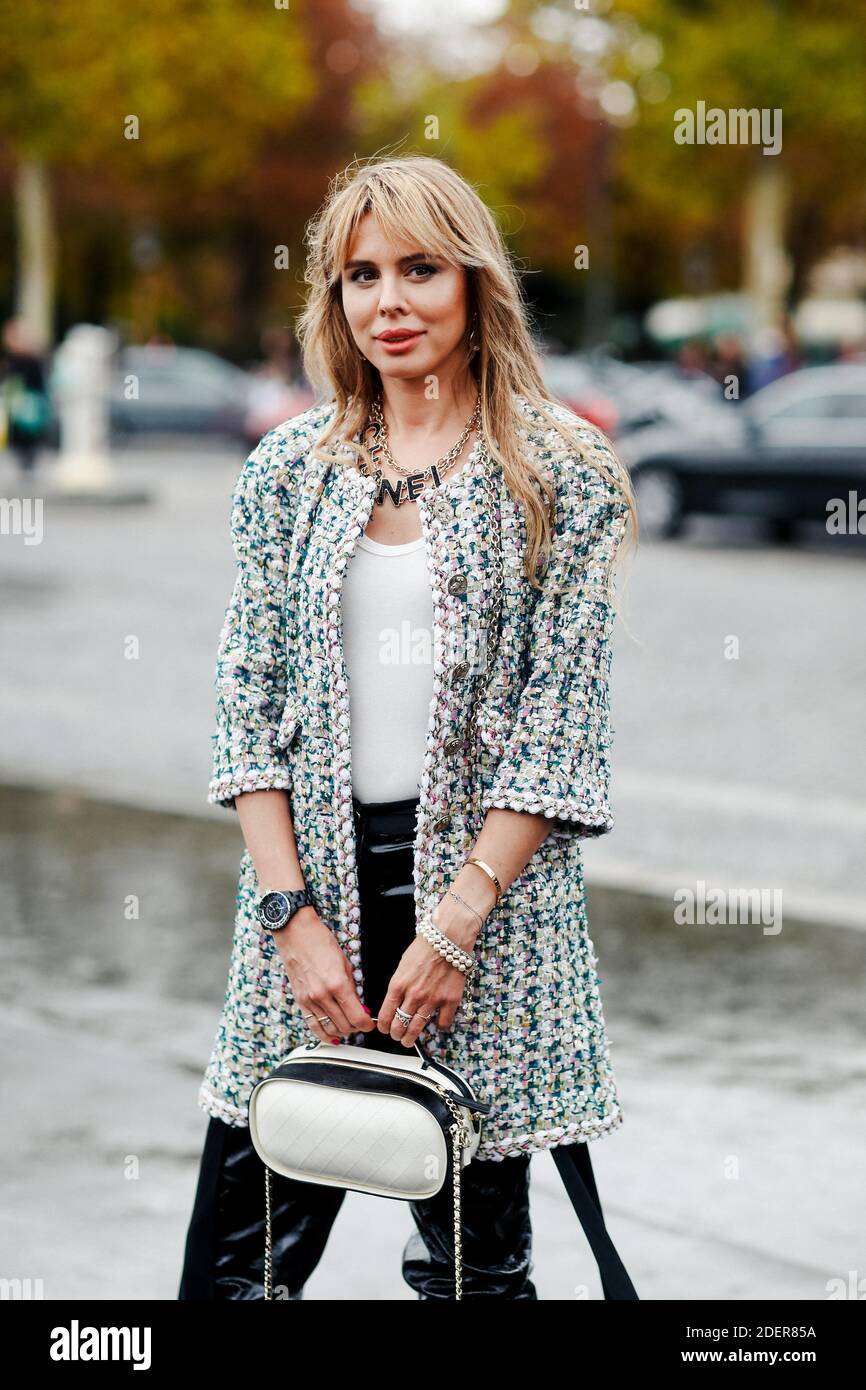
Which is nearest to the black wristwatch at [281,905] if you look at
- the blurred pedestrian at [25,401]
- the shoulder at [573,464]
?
the shoulder at [573,464]

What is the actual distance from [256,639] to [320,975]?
47 cm

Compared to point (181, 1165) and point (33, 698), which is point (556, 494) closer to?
point (181, 1165)

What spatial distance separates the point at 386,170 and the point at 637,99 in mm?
37439

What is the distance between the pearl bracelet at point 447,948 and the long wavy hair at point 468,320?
0.49 metres

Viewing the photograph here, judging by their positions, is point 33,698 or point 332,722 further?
point 33,698

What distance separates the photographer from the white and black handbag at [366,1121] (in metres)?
2.48

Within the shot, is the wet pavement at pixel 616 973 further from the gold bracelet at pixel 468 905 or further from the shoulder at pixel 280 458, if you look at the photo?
the shoulder at pixel 280 458

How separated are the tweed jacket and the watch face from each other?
59 mm

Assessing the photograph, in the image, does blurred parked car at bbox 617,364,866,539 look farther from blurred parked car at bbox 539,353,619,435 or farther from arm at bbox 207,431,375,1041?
arm at bbox 207,431,375,1041

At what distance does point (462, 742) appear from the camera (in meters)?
2.58

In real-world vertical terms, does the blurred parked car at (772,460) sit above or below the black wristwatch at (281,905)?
above

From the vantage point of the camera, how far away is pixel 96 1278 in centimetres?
359

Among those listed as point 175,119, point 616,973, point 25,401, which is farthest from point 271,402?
point 616,973
